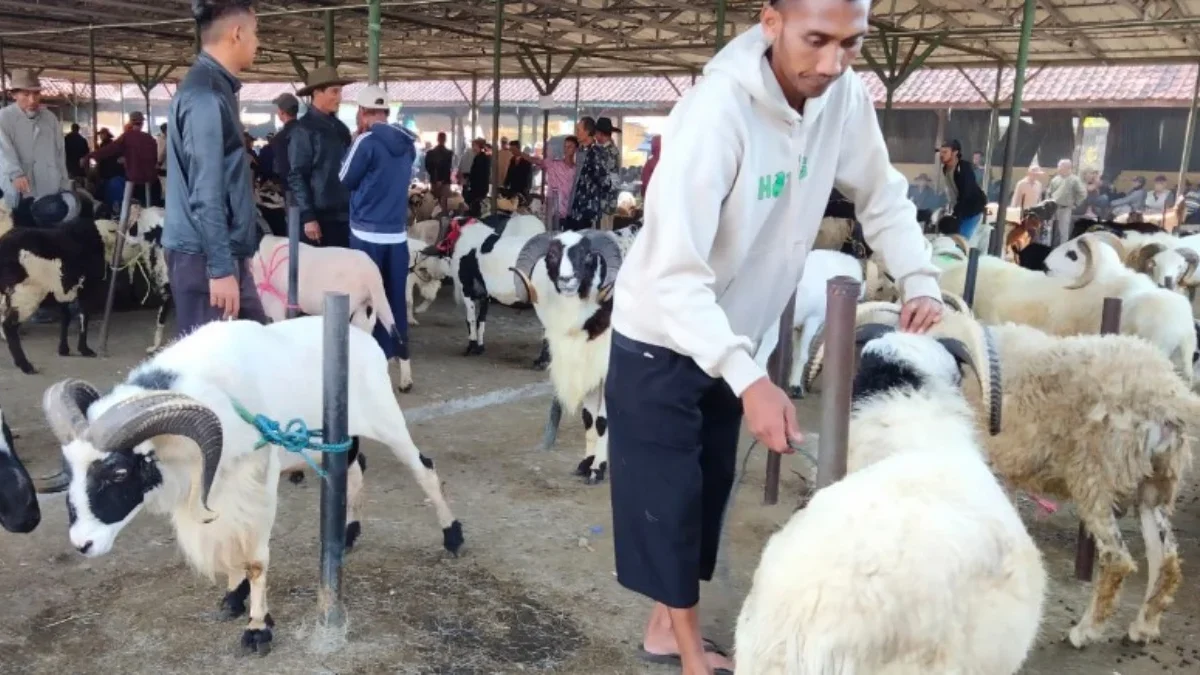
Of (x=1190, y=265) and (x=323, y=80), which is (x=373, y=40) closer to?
(x=323, y=80)

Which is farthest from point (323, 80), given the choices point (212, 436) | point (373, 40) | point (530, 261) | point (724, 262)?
point (724, 262)

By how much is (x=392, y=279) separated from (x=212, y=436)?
144 inches

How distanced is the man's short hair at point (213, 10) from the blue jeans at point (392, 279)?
111 inches

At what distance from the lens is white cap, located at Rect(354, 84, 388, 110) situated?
614 centimetres

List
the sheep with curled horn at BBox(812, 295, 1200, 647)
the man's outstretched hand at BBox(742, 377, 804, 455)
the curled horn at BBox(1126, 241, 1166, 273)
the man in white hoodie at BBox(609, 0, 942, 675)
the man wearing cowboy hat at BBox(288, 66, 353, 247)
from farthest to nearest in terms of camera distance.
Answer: the curled horn at BBox(1126, 241, 1166, 273), the man wearing cowboy hat at BBox(288, 66, 353, 247), the sheep with curled horn at BBox(812, 295, 1200, 647), the man in white hoodie at BBox(609, 0, 942, 675), the man's outstretched hand at BBox(742, 377, 804, 455)

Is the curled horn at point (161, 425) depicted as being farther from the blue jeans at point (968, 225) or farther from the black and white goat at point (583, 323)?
the blue jeans at point (968, 225)

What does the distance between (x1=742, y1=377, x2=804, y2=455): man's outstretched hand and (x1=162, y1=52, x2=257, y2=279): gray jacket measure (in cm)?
235

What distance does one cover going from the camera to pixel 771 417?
174 cm

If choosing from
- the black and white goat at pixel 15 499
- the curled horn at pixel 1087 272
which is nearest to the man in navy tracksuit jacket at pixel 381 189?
the black and white goat at pixel 15 499

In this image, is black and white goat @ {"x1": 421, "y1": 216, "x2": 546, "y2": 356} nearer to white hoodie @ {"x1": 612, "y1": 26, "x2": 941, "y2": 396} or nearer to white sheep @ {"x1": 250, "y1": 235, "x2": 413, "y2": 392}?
white sheep @ {"x1": 250, "y1": 235, "x2": 413, "y2": 392}

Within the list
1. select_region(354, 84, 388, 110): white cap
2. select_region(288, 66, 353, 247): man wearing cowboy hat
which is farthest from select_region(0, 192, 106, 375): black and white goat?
select_region(354, 84, 388, 110): white cap

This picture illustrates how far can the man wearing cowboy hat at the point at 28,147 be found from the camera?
799cm

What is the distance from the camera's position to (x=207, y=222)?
3.34 meters

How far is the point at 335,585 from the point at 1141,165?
82.4 feet
